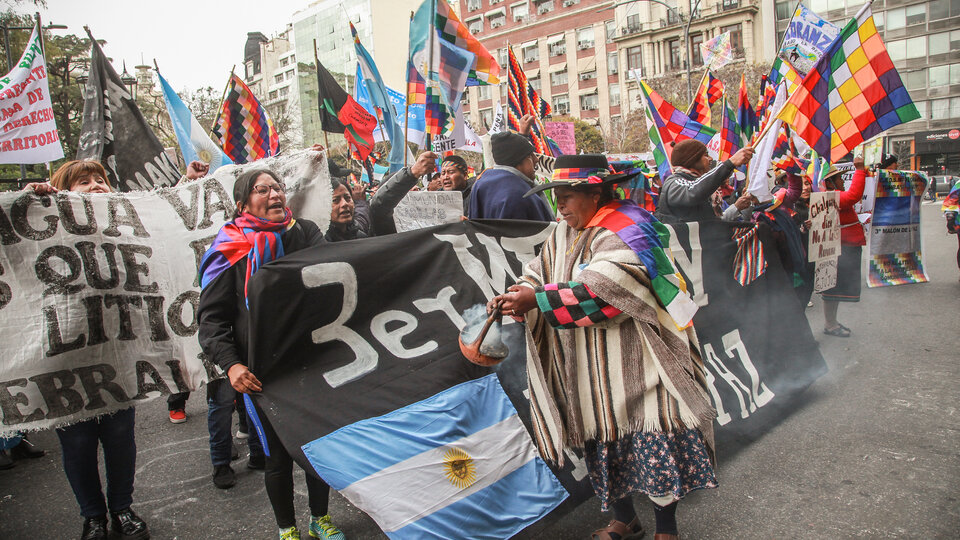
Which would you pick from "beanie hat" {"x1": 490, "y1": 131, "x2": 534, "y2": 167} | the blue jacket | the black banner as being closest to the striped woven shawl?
the black banner

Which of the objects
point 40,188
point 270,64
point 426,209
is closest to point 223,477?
point 40,188

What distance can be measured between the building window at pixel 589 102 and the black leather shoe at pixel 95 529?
5627 centimetres

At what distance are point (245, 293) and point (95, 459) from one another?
132 cm

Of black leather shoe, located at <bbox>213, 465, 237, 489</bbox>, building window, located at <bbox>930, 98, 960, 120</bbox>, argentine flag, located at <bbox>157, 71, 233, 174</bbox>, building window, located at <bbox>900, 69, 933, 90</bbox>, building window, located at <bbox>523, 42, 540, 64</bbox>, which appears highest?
building window, located at <bbox>523, 42, 540, 64</bbox>

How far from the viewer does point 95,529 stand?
313cm

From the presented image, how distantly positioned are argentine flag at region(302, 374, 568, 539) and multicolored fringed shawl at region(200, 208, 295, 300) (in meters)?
0.85

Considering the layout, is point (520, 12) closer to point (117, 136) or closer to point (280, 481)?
point (117, 136)

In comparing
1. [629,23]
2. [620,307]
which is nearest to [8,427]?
[620,307]

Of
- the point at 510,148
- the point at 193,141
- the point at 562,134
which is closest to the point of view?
the point at 510,148

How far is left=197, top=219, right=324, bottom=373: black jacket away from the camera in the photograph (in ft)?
8.87

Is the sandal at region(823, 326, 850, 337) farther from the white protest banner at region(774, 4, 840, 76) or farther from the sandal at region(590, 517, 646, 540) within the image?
the sandal at region(590, 517, 646, 540)

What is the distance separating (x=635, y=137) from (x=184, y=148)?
31.8m

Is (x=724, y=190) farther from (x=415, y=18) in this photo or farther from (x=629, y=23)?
(x=629, y=23)

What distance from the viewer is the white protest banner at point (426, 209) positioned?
167 inches
